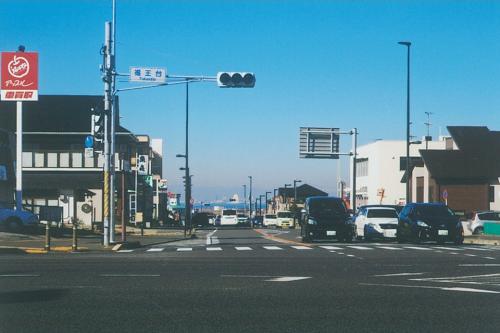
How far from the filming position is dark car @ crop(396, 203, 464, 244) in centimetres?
2820

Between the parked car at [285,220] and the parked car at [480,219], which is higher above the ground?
the parked car at [480,219]

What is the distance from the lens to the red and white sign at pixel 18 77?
38969 millimetres

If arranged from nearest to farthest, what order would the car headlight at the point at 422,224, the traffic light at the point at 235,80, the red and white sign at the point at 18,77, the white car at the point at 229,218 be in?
1. the traffic light at the point at 235,80
2. the car headlight at the point at 422,224
3. the red and white sign at the point at 18,77
4. the white car at the point at 229,218

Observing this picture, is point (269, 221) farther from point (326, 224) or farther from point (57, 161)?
point (326, 224)

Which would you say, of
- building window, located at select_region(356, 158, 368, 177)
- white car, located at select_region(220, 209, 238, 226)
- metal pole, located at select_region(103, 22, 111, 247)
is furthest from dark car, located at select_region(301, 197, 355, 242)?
building window, located at select_region(356, 158, 368, 177)

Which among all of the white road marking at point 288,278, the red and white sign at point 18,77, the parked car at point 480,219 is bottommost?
the parked car at point 480,219

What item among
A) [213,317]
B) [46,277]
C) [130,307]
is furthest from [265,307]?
[46,277]

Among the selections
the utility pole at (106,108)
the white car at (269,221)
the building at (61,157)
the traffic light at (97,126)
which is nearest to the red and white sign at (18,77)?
the utility pole at (106,108)

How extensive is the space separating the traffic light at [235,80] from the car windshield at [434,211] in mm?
9201

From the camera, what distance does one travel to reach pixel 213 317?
9.04 m

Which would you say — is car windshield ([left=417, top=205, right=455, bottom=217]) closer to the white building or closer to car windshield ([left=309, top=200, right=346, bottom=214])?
car windshield ([left=309, top=200, right=346, bottom=214])

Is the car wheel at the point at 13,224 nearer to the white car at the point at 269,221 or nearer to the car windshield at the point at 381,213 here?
the car windshield at the point at 381,213

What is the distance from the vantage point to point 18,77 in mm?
39250

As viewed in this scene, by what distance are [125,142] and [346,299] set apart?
54.8 meters
